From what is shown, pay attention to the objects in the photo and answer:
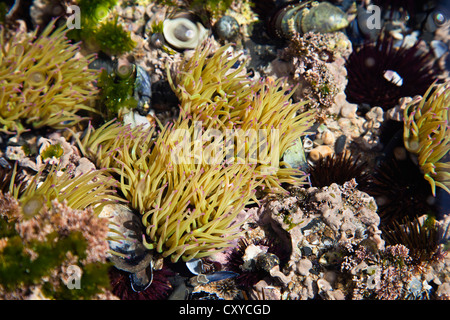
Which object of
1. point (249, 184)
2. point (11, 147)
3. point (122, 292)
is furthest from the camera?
point (11, 147)

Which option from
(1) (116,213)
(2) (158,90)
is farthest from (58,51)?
(1) (116,213)

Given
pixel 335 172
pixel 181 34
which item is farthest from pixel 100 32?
pixel 335 172

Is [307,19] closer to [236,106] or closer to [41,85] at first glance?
[236,106]

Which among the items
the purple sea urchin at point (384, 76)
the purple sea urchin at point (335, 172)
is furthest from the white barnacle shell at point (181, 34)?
the purple sea urchin at point (335, 172)

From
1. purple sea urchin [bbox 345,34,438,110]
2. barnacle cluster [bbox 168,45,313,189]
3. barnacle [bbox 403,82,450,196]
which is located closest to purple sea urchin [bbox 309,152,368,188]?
barnacle cluster [bbox 168,45,313,189]
